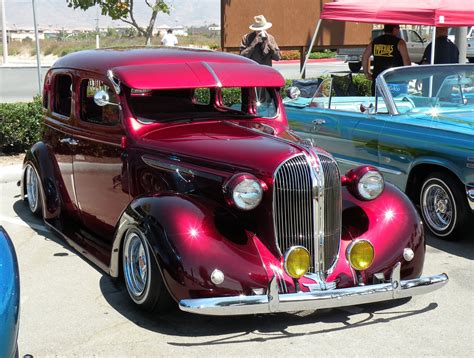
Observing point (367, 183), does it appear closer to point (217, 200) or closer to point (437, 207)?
point (217, 200)

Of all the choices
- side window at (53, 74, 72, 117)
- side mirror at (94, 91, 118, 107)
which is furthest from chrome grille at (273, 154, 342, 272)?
side window at (53, 74, 72, 117)

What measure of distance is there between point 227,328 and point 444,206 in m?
2.85

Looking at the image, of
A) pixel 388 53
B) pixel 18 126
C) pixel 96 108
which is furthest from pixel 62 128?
pixel 388 53

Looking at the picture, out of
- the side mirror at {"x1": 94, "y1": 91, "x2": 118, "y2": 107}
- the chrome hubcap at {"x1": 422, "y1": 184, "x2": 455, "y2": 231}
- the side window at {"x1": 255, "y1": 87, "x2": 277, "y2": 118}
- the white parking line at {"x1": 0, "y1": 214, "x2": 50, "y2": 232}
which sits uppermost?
the side mirror at {"x1": 94, "y1": 91, "x2": 118, "y2": 107}

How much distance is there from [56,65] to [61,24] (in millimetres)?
125142

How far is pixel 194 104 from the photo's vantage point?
5926mm

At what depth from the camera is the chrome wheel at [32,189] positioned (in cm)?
692

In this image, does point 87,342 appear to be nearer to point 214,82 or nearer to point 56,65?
point 214,82

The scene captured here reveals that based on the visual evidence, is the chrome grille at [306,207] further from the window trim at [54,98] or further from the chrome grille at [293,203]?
the window trim at [54,98]

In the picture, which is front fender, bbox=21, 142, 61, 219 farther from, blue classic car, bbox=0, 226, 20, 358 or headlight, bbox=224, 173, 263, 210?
blue classic car, bbox=0, 226, 20, 358

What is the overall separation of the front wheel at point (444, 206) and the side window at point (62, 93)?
343cm

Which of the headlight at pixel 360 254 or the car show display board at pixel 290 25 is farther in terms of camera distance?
the car show display board at pixel 290 25

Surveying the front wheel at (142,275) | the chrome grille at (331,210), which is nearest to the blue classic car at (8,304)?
the front wheel at (142,275)

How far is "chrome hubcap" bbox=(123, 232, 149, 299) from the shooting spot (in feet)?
15.2
